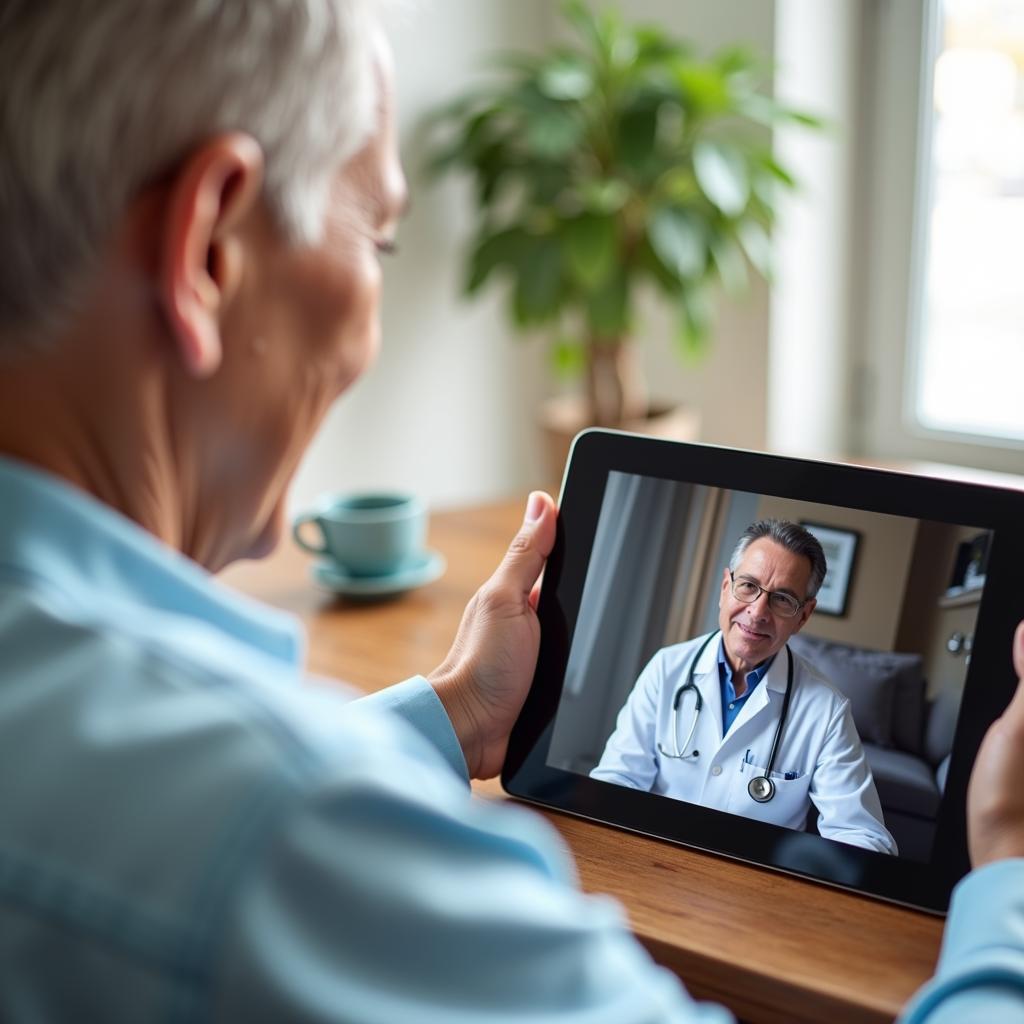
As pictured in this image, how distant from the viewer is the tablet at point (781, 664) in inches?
A: 28.4

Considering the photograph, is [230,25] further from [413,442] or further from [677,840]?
[413,442]

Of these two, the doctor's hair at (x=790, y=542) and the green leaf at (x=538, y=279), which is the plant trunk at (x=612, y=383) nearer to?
the green leaf at (x=538, y=279)

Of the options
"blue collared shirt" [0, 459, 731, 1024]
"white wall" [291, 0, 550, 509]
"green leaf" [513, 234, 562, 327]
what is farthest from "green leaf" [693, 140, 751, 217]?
"blue collared shirt" [0, 459, 731, 1024]

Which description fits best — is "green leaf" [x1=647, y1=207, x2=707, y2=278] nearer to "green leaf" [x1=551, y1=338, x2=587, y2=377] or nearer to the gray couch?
"green leaf" [x1=551, y1=338, x2=587, y2=377]

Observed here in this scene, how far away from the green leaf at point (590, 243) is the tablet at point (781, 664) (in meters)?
1.35

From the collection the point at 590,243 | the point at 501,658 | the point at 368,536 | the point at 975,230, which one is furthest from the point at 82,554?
the point at 975,230

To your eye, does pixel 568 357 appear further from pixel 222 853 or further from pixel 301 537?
pixel 222 853

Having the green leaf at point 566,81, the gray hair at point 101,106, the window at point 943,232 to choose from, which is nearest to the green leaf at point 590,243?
the green leaf at point 566,81

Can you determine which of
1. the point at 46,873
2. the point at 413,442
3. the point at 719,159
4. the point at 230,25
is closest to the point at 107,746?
the point at 46,873

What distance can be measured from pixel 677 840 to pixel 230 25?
54 centimetres

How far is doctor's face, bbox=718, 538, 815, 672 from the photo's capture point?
2.49 feet

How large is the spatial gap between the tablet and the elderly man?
9.7 inches

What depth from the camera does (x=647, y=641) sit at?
2.68 feet

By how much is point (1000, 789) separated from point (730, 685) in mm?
164
